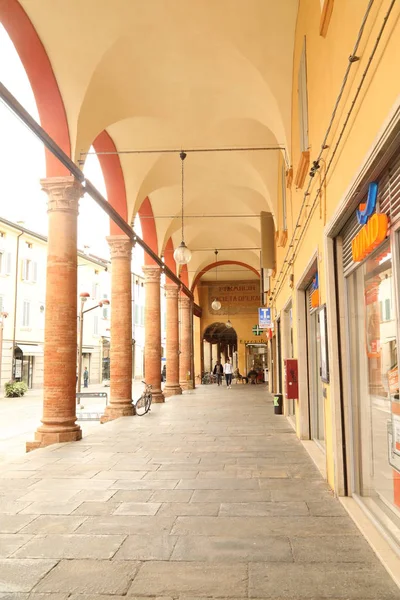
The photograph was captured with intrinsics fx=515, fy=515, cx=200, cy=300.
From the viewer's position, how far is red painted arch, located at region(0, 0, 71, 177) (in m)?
7.40

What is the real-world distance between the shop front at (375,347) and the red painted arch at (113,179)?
8195 millimetres

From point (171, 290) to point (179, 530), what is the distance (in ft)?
56.1

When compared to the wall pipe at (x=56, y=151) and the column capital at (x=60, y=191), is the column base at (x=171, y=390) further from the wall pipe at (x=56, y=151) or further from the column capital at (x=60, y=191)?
the column capital at (x=60, y=191)

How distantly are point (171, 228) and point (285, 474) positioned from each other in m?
13.8

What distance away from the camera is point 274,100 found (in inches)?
357

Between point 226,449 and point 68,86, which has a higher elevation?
point 68,86

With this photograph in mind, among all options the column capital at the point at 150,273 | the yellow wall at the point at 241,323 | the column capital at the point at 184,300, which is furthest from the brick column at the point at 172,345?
the yellow wall at the point at 241,323

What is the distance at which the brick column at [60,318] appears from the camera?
27.2 feet

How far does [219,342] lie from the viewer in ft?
119

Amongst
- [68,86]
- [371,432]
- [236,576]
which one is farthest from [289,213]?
[236,576]

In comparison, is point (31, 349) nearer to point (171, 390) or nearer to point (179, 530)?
point (171, 390)

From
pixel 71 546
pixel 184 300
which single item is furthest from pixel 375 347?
pixel 184 300

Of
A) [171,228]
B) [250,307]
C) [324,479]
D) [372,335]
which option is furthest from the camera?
[250,307]

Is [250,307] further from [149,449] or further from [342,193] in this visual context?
→ [342,193]
